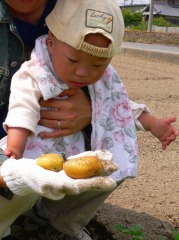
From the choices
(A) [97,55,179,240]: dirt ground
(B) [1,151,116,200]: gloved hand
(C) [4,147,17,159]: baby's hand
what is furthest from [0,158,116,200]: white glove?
(A) [97,55,179,240]: dirt ground

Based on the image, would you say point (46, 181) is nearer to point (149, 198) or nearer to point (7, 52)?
point (7, 52)

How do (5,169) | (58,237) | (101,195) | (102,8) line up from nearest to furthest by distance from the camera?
(5,169) → (102,8) → (101,195) → (58,237)

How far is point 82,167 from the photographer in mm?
1620

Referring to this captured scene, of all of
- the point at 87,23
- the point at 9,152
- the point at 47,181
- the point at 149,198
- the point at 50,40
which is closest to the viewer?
the point at 47,181

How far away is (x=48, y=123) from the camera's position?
220cm

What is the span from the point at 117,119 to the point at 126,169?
0.67 ft

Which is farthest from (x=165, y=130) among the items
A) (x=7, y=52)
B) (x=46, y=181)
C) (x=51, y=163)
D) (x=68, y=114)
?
(x=46, y=181)

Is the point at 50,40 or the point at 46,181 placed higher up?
the point at 50,40

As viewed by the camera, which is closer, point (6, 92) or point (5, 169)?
point (5, 169)

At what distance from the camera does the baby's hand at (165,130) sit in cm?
236

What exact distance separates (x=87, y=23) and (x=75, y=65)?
0.50ft

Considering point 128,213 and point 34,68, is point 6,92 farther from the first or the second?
point 128,213

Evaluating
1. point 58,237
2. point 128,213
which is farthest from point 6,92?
point 128,213

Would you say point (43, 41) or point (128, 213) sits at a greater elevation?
point (43, 41)
